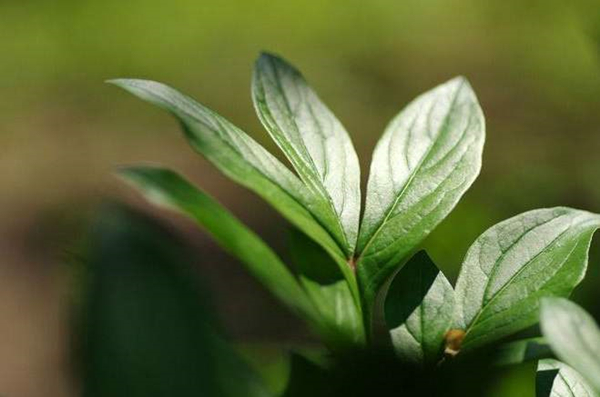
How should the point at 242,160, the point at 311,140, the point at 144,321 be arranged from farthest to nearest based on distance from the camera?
the point at 311,140, the point at 242,160, the point at 144,321

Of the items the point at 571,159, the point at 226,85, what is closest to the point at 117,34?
the point at 226,85

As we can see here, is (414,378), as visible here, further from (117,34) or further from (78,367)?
(117,34)

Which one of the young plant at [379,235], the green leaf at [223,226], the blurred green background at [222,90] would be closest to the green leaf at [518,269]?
the young plant at [379,235]

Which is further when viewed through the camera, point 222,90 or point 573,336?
point 222,90

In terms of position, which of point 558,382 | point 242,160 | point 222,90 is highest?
point 242,160

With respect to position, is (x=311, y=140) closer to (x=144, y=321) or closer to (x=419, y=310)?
(x=419, y=310)

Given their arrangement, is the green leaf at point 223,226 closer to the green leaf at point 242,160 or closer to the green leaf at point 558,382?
the green leaf at point 242,160

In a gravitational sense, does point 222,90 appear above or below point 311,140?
below

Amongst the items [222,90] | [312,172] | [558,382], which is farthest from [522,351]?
[222,90]
